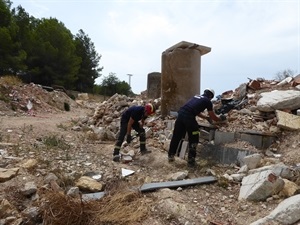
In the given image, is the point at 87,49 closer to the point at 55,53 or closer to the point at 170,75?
the point at 55,53

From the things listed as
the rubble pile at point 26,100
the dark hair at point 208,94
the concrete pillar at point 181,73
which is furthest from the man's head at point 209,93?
the rubble pile at point 26,100

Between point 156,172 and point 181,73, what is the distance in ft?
9.35

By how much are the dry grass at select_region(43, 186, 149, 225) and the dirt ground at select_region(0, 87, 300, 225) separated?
0.15m

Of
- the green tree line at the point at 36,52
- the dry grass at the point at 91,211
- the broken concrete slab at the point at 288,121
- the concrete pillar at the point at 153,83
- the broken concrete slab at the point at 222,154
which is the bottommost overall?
the dry grass at the point at 91,211

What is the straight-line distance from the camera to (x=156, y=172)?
515cm

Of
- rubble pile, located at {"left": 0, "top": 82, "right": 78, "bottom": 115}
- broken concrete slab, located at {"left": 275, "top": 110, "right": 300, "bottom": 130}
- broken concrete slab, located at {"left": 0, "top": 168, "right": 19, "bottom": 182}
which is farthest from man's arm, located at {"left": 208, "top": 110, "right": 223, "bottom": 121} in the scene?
rubble pile, located at {"left": 0, "top": 82, "right": 78, "bottom": 115}

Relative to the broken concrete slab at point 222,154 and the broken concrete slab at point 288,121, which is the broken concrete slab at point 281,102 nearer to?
the broken concrete slab at point 288,121

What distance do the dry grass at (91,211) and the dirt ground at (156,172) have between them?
0.15 m

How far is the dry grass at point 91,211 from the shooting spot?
11.8ft

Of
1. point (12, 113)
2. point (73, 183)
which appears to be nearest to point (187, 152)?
point (73, 183)

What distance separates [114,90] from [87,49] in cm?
481

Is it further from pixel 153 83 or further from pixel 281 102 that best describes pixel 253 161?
pixel 153 83

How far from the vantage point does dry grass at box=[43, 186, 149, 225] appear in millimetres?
3611

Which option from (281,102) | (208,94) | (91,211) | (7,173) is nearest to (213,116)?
(208,94)
